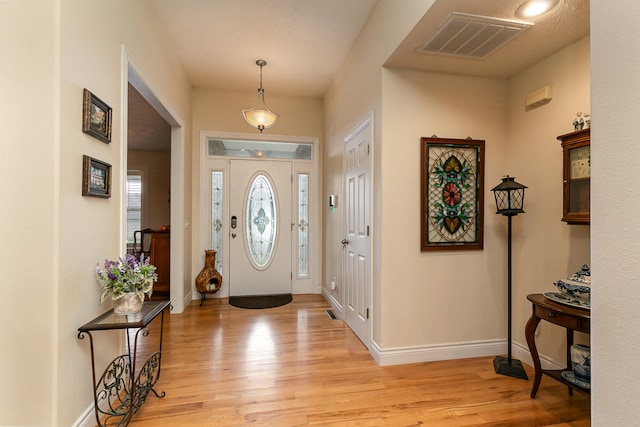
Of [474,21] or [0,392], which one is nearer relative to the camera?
[0,392]

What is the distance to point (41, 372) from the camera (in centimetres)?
142

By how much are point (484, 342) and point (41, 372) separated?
3.08m

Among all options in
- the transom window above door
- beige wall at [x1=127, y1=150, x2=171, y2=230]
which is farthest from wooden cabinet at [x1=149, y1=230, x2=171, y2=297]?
beige wall at [x1=127, y1=150, x2=171, y2=230]

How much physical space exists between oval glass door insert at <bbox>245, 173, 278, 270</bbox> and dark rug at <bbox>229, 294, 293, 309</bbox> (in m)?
0.46

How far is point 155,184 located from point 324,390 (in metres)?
6.50

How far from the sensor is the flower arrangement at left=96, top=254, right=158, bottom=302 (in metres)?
1.77

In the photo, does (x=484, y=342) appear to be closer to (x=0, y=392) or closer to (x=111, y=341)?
(x=111, y=341)

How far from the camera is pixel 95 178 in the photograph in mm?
1774

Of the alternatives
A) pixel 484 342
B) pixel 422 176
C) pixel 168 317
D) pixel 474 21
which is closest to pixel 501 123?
pixel 422 176

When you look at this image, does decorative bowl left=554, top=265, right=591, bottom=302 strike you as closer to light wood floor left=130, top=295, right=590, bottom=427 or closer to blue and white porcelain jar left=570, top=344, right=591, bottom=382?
blue and white porcelain jar left=570, top=344, right=591, bottom=382

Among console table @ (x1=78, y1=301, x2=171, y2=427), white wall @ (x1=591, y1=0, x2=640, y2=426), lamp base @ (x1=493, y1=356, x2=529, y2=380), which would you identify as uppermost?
white wall @ (x1=591, y1=0, x2=640, y2=426)

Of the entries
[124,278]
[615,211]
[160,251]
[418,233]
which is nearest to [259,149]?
[160,251]

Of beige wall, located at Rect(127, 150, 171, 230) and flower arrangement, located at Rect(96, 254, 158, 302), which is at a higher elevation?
beige wall, located at Rect(127, 150, 171, 230)

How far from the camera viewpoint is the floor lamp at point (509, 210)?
2357mm
